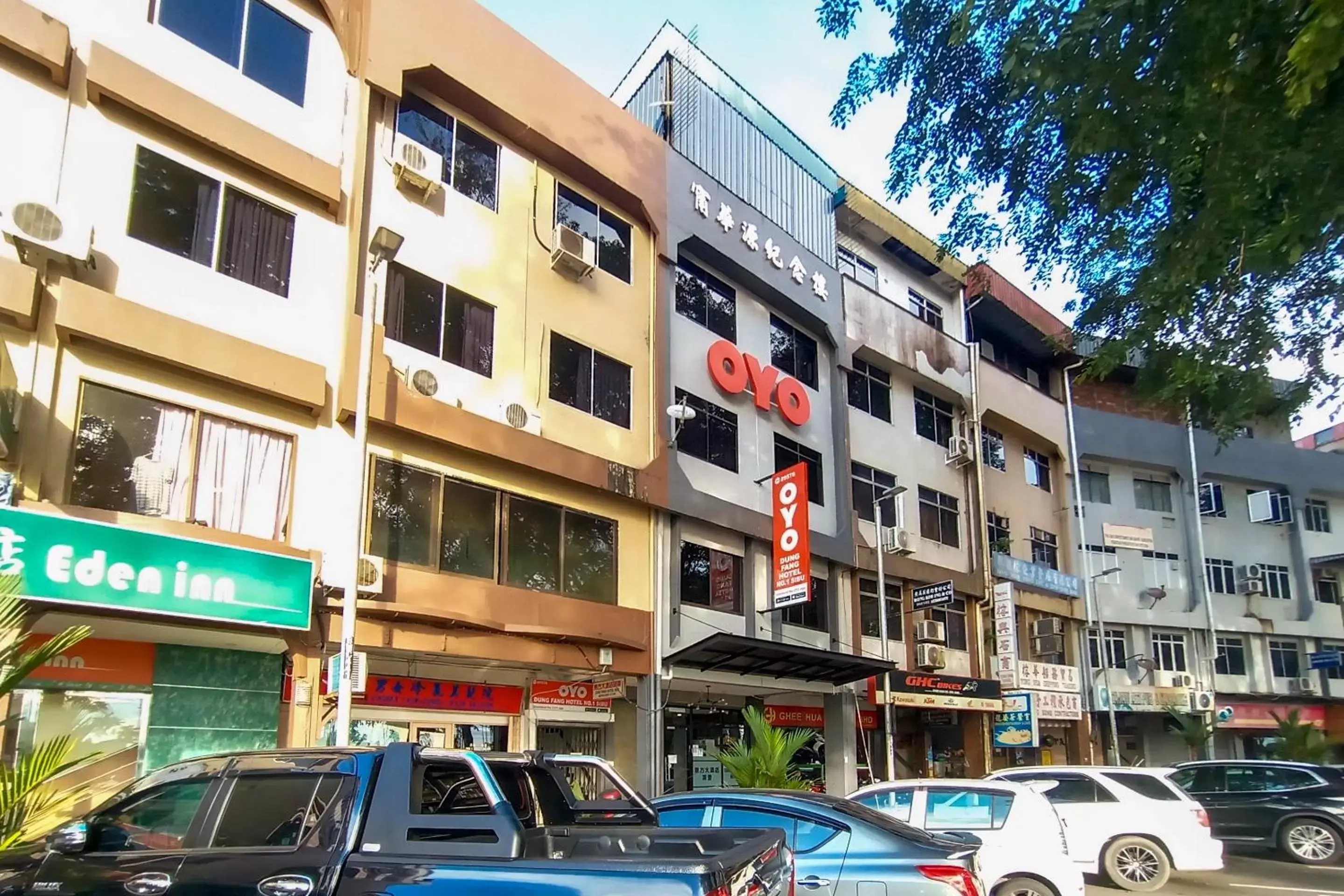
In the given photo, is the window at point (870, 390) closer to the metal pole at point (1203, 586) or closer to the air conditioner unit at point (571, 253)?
the air conditioner unit at point (571, 253)

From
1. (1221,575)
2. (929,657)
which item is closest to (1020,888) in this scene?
(929,657)

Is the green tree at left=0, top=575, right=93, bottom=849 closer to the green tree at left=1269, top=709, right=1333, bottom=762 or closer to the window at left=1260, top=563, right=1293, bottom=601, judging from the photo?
the green tree at left=1269, top=709, right=1333, bottom=762

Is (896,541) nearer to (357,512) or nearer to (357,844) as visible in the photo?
(357,512)

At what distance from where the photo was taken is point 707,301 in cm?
Answer: 2102

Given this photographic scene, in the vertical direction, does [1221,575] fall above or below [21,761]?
above

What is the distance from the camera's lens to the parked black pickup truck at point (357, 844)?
15.7 ft

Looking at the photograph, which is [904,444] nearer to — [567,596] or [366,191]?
[567,596]

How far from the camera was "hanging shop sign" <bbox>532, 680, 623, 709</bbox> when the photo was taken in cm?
1634

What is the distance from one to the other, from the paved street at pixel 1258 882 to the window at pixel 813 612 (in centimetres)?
830

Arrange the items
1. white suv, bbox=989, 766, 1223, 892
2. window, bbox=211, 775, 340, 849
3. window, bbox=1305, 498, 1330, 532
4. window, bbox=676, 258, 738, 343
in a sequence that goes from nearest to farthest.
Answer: window, bbox=211, 775, 340, 849, white suv, bbox=989, 766, 1223, 892, window, bbox=676, 258, 738, 343, window, bbox=1305, 498, 1330, 532

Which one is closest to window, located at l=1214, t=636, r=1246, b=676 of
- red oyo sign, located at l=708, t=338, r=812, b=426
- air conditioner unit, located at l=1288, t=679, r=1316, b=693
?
air conditioner unit, located at l=1288, t=679, r=1316, b=693

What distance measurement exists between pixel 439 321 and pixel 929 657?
14.7 metres

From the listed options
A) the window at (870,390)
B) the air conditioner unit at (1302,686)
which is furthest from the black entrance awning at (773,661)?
the air conditioner unit at (1302,686)

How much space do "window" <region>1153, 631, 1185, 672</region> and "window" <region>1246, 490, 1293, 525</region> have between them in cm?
661
